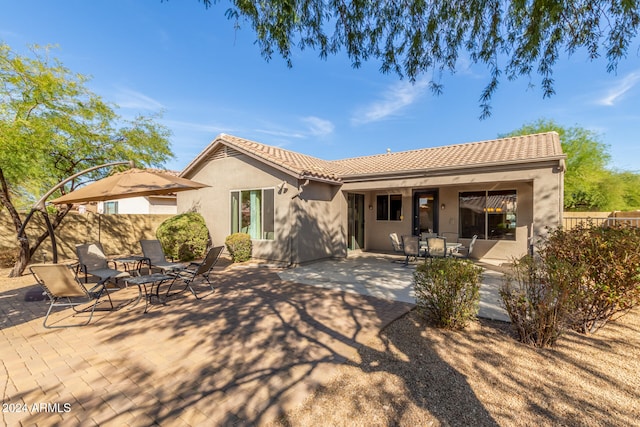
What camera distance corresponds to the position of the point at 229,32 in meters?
4.68

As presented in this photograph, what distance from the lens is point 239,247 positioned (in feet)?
35.6

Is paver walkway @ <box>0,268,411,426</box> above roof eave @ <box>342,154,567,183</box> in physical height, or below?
below

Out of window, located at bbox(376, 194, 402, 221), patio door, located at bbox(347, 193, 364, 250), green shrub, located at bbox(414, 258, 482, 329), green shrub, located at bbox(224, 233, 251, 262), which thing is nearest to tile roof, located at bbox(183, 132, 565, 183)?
patio door, located at bbox(347, 193, 364, 250)

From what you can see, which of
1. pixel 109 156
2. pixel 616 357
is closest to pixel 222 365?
pixel 616 357

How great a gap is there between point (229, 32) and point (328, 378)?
5.33 meters

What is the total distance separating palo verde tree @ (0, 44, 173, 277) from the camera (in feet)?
27.0

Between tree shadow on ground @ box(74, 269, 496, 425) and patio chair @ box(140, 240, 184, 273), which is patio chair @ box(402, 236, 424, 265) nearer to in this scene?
tree shadow on ground @ box(74, 269, 496, 425)

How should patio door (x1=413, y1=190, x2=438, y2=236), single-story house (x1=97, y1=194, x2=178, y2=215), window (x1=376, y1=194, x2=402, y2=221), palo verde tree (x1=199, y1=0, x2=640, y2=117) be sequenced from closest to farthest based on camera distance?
palo verde tree (x1=199, y1=0, x2=640, y2=117) < patio door (x1=413, y1=190, x2=438, y2=236) < window (x1=376, y1=194, x2=402, y2=221) < single-story house (x1=97, y1=194, x2=178, y2=215)

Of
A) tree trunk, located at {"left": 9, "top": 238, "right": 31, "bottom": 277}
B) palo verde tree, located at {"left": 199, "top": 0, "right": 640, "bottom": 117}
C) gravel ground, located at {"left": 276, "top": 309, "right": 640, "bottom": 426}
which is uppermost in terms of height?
palo verde tree, located at {"left": 199, "top": 0, "right": 640, "bottom": 117}

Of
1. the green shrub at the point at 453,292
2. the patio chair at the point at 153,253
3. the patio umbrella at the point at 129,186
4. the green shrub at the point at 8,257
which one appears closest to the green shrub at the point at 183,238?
the patio chair at the point at 153,253

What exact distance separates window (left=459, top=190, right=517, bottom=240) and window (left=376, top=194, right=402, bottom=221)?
265cm

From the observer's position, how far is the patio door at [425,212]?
40.6ft

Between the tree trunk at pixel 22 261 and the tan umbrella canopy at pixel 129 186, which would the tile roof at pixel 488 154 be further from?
the tree trunk at pixel 22 261

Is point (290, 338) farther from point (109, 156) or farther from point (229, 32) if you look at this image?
point (109, 156)
